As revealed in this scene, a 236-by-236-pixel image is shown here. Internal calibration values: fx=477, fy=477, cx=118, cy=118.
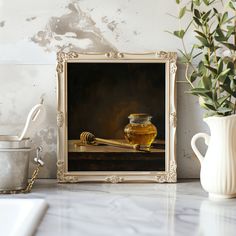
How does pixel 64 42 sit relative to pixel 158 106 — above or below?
above

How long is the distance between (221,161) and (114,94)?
0.36 metres

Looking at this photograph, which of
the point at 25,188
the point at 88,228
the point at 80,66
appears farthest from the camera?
the point at 80,66

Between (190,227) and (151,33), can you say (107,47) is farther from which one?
(190,227)

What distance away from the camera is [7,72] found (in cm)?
130

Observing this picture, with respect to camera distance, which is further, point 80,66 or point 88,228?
point 80,66

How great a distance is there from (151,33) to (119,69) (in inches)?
5.5

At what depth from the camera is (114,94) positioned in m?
1.28

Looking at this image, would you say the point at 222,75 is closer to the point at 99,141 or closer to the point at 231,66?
the point at 231,66

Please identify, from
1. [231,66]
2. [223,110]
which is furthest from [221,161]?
[231,66]

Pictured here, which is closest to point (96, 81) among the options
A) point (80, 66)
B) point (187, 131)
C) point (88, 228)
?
point (80, 66)

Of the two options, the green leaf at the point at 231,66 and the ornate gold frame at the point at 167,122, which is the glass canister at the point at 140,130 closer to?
the ornate gold frame at the point at 167,122

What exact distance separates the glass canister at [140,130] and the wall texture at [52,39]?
10cm

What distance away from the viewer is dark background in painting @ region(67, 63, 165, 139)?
1265mm

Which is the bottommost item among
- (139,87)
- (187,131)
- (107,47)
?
(187,131)
